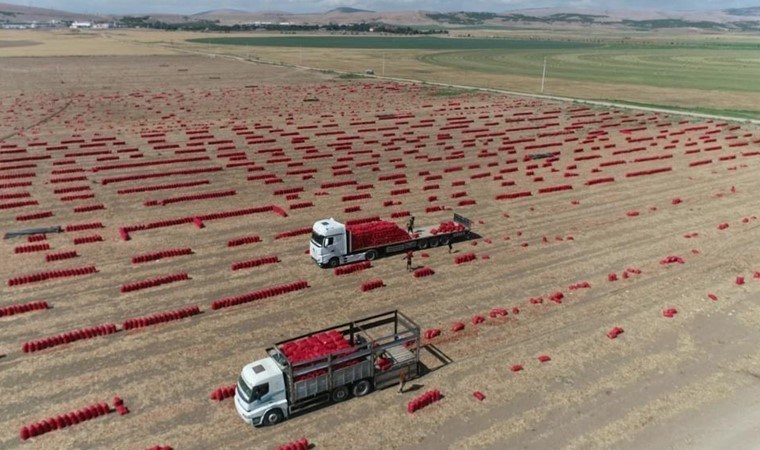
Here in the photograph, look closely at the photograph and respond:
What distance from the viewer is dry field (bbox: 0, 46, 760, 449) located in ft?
68.5

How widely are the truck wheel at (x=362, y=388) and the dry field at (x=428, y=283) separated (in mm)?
357

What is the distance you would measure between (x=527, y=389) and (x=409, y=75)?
439ft

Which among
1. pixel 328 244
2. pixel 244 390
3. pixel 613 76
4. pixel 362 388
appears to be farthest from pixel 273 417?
pixel 613 76

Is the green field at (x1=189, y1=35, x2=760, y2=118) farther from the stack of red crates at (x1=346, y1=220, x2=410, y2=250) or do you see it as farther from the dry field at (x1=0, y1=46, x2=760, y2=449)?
the stack of red crates at (x1=346, y1=220, x2=410, y2=250)

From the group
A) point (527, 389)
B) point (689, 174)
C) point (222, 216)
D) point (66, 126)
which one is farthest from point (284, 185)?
point (66, 126)

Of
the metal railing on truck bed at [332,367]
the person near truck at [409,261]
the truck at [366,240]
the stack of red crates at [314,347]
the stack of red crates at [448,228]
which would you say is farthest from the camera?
the stack of red crates at [448,228]

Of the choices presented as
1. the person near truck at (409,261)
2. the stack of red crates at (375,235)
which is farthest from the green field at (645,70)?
the person near truck at (409,261)

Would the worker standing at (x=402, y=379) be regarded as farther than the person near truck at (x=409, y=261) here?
No

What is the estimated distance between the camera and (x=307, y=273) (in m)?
33.1

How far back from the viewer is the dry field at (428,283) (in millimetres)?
20875

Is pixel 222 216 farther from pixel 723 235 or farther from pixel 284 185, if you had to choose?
pixel 723 235

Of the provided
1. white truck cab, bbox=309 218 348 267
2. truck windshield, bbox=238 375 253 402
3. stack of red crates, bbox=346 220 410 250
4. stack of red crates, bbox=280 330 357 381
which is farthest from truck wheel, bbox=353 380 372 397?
stack of red crates, bbox=346 220 410 250

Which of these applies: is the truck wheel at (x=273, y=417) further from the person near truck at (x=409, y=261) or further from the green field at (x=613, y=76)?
the green field at (x=613, y=76)

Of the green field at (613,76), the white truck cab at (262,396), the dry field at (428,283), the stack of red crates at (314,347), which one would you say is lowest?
the dry field at (428,283)
